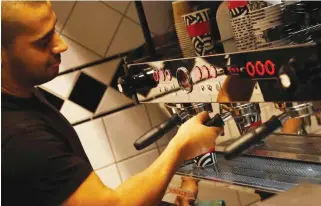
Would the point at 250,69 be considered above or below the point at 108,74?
above

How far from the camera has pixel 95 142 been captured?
1.47 m

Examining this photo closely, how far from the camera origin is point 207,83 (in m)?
0.84

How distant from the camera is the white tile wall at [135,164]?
150 centimetres

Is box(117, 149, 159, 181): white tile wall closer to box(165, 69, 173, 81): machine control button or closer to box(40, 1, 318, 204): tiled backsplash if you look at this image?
box(40, 1, 318, 204): tiled backsplash

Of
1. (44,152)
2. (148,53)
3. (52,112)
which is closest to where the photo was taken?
(44,152)

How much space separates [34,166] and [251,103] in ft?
1.23

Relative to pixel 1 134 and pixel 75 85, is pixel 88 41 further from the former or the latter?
pixel 1 134

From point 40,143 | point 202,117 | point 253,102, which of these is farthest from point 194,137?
point 40,143

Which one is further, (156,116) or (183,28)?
(156,116)

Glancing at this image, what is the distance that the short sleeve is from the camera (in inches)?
28.9

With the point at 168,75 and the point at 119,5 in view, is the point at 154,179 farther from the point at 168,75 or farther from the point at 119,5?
the point at 119,5

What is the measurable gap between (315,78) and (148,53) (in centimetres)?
64

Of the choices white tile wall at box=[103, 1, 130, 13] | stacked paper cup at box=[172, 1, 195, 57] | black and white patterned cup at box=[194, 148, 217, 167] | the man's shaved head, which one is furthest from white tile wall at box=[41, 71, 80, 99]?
the man's shaved head

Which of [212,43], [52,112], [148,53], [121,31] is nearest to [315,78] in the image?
[212,43]
